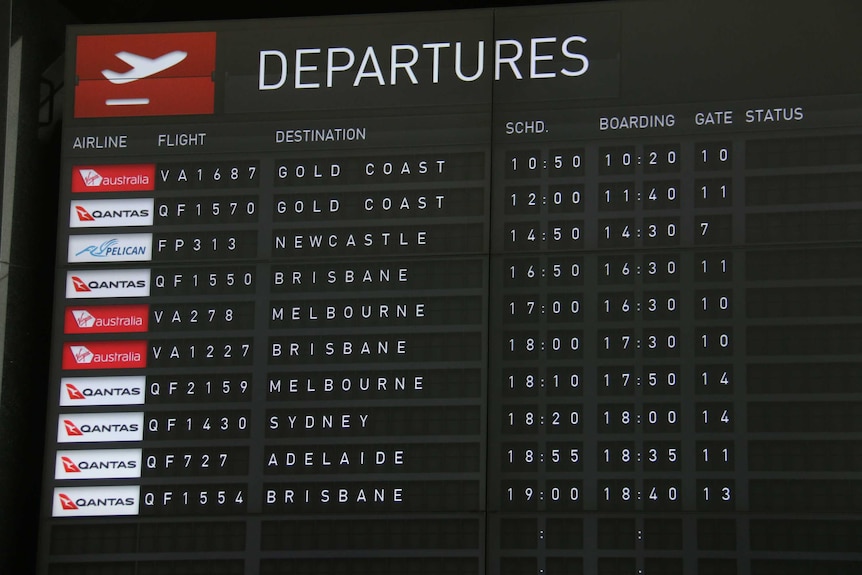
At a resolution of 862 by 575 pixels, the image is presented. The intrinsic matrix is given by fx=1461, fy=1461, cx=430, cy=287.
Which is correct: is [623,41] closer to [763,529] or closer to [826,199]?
[826,199]

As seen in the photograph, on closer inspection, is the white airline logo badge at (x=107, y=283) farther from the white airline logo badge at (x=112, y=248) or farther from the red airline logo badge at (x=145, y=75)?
the red airline logo badge at (x=145, y=75)

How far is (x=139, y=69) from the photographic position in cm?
506

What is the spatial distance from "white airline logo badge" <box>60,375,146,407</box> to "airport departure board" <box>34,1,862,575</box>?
0.4 inches

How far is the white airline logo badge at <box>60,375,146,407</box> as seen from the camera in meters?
4.80

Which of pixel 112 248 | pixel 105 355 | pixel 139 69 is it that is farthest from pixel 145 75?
pixel 105 355

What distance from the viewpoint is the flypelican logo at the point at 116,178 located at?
4957mm

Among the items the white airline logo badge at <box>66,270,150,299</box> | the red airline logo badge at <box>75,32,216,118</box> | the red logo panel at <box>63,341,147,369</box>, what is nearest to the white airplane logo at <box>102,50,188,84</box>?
the red airline logo badge at <box>75,32,216,118</box>

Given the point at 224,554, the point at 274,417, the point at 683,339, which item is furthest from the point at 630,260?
the point at 224,554

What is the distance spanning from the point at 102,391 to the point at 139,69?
1.13 m

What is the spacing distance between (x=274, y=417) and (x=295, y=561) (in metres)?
0.46

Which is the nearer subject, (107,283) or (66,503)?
(66,503)

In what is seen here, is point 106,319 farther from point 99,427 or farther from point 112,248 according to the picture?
point 99,427

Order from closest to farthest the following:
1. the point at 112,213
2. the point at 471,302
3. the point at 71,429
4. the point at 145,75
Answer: the point at 471,302 < the point at 71,429 < the point at 112,213 < the point at 145,75

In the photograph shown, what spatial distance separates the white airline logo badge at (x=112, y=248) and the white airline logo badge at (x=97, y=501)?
0.76 meters
